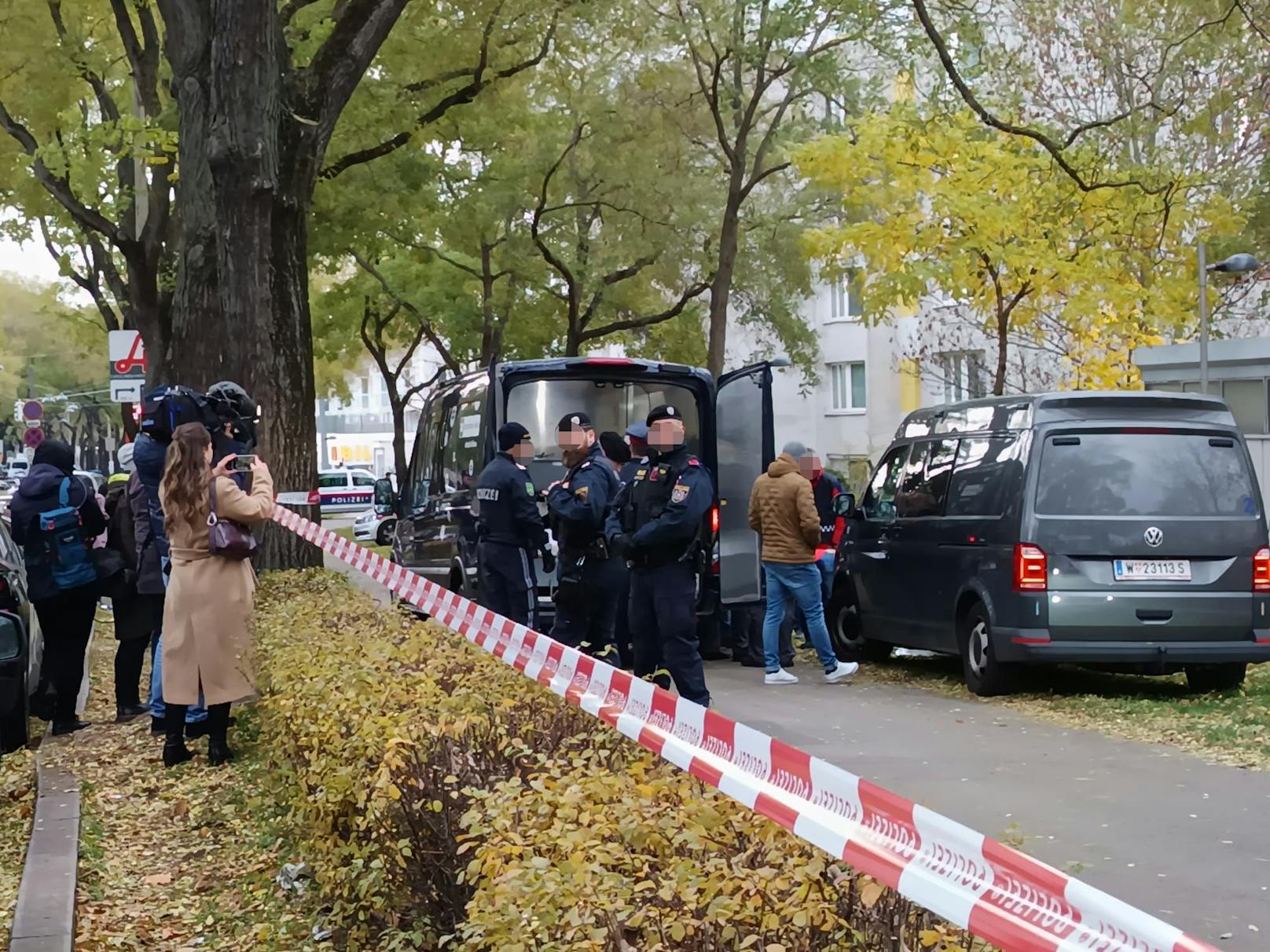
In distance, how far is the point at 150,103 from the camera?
2056 cm

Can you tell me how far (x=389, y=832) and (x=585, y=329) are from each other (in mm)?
30051

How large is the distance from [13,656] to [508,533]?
3.09 meters

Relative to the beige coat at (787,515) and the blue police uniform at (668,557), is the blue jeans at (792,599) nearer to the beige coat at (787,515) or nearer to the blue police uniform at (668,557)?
the beige coat at (787,515)

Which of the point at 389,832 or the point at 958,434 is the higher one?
the point at 958,434

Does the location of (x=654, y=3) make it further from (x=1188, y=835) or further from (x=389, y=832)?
(x=389, y=832)

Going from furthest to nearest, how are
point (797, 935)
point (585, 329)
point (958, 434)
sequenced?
point (585, 329) → point (958, 434) → point (797, 935)

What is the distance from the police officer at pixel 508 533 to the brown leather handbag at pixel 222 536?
245 centimetres

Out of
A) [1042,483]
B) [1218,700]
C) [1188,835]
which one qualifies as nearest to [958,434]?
[1042,483]

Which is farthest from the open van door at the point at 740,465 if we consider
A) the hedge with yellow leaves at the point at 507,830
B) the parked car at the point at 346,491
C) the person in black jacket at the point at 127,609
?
the parked car at the point at 346,491

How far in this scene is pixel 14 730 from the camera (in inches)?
364

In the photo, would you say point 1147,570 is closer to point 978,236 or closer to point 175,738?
point 175,738

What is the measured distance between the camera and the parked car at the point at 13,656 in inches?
334

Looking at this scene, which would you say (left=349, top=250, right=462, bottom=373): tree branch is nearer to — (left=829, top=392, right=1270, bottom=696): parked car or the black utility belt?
(left=829, top=392, right=1270, bottom=696): parked car

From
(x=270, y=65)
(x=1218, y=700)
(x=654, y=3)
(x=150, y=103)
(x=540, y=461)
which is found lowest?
(x=1218, y=700)
